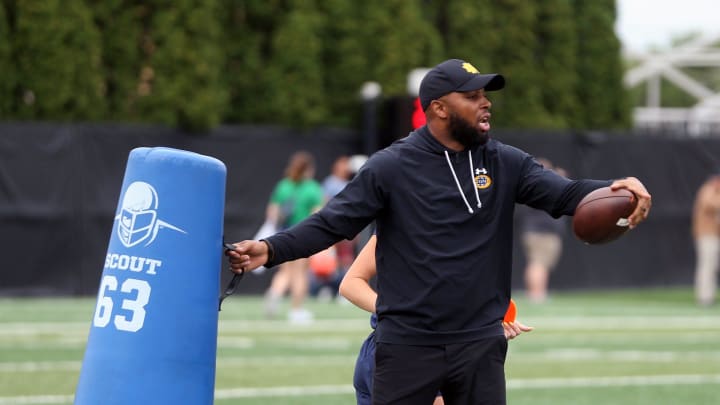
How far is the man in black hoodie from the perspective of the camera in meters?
5.76

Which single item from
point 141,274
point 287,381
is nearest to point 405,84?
point 287,381

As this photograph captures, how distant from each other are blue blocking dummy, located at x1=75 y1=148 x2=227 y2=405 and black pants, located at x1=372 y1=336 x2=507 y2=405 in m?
0.91

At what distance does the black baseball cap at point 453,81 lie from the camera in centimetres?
585

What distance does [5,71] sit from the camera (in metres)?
20.2

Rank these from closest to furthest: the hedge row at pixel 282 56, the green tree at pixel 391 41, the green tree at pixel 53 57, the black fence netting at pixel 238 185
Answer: the black fence netting at pixel 238 185 → the green tree at pixel 53 57 → the hedge row at pixel 282 56 → the green tree at pixel 391 41

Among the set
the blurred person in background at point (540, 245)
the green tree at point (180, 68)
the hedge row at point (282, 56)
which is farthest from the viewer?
the green tree at point (180, 68)

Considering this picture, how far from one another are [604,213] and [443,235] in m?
0.65

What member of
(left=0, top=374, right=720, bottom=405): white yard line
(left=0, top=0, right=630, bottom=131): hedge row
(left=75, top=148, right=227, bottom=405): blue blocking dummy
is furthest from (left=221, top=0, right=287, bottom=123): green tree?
(left=75, top=148, right=227, bottom=405): blue blocking dummy

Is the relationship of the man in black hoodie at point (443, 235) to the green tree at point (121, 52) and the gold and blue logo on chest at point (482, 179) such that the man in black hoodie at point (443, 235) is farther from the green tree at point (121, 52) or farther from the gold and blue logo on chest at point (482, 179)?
the green tree at point (121, 52)

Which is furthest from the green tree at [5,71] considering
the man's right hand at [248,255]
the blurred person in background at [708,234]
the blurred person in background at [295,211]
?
the man's right hand at [248,255]

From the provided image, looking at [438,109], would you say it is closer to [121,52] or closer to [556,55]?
[121,52]

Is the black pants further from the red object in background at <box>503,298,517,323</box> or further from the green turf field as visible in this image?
the green turf field

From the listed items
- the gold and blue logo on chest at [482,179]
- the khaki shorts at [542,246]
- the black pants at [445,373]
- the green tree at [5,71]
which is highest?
the green tree at [5,71]

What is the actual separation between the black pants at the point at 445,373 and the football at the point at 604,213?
0.58 m
